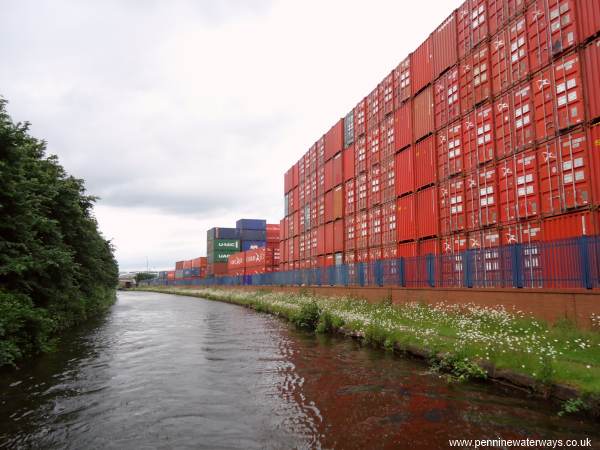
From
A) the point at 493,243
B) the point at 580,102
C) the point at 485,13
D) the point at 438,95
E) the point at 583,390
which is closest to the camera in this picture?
the point at 583,390

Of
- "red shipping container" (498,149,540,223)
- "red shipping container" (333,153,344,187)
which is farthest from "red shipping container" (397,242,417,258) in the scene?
"red shipping container" (333,153,344,187)

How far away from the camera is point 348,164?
26484 millimetres

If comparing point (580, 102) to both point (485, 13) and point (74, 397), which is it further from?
point (74, 397)

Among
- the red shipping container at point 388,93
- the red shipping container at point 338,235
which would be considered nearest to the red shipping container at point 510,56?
the red shipping container at point 388,93

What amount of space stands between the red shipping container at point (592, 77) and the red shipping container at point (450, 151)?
16.3 feet

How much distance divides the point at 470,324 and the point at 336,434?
677 cm

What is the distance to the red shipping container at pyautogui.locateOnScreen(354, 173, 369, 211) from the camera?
2378 centimetres

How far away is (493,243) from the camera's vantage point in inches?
549

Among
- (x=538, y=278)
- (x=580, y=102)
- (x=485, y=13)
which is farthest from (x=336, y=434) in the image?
(x=485, y=13)

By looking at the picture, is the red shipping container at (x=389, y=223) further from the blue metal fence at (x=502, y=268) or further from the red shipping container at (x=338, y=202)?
the red shipping container at (x=338, y=202)

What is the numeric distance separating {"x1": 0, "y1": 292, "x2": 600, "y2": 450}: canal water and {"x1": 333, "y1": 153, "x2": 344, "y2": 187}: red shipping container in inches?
653

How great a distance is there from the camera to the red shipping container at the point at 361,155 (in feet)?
79.7

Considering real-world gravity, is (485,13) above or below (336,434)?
above

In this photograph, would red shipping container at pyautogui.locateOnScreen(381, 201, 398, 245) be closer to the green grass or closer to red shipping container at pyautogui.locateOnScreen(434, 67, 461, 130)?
the green grass
